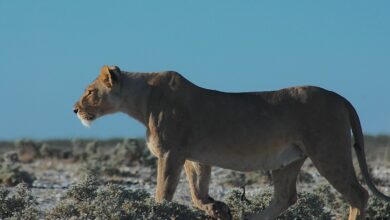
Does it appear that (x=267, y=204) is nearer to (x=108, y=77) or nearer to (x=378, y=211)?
(x=108, y=77)

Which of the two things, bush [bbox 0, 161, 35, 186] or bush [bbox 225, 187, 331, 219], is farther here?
bush [bbox 0, 161, 35, 186]

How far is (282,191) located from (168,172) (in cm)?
159

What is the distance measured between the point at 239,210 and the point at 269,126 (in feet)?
4.71

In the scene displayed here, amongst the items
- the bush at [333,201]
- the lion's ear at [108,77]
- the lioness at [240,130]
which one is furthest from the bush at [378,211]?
the lion's ear at [108,77]

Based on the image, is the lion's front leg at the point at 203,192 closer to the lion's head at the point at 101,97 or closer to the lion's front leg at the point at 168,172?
the lion's front leg at the point at 168,172

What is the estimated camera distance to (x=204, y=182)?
38.9 feet

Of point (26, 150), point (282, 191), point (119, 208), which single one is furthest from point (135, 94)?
point (26, 150)

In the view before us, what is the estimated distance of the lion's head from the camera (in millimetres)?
11914

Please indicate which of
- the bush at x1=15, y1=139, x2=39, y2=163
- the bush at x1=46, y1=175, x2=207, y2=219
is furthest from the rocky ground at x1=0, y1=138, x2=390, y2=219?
the bush at x1=46, y1=175, x2=207, y2=219

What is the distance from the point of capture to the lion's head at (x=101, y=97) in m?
11.9

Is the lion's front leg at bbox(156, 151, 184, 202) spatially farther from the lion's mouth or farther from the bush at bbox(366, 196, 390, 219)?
the bush at bbox(366, 196, 390, 219)

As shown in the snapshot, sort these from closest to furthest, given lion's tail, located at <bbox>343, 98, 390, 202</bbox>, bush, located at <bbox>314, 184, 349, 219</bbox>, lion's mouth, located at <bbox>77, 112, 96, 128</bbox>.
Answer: lion's tail, located at <bbox>343, 98, 390, 202</bbox>, lion's mouth, located at <bbox>77, 112, 96, 128</bbox>, bush, located at <bbox>314, 184, 349, 219</bbox>

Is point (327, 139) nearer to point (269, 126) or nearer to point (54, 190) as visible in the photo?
point (269, 126)

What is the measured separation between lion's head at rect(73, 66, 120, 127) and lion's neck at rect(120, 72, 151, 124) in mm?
88
